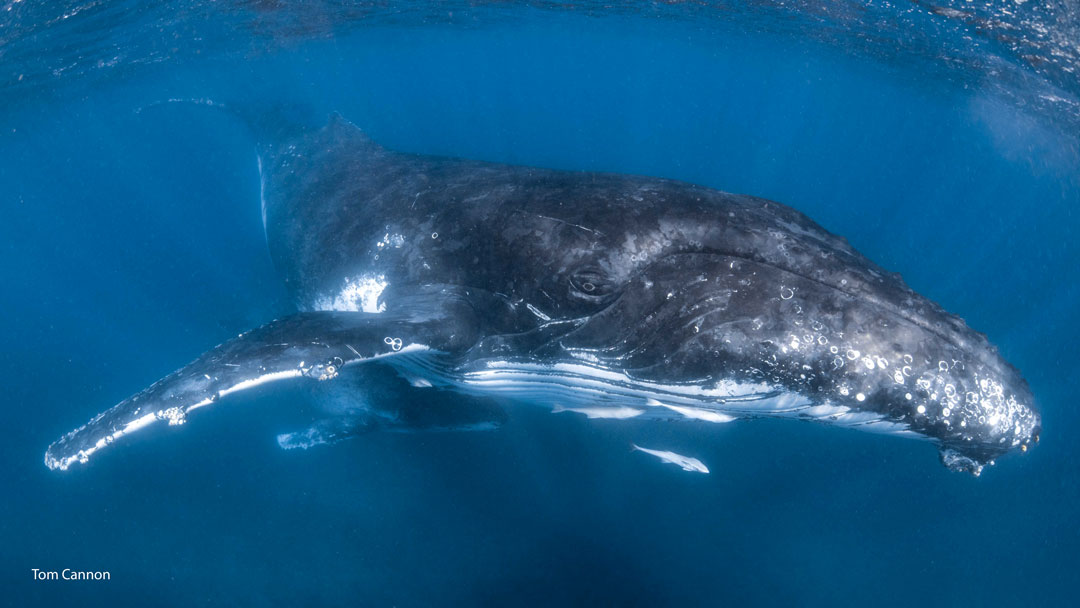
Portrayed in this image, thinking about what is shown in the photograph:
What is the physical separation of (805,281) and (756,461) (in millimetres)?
9633

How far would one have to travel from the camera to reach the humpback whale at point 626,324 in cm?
481

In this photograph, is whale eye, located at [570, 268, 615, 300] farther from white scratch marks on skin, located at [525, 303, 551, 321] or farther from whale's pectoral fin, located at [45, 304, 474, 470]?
whale's pectoral fin, located at [45, 304, 474, 470]

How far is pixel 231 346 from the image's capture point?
5.01 m

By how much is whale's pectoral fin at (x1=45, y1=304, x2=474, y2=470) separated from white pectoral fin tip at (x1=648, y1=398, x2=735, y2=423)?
2.56m

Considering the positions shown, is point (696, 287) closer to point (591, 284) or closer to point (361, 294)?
point (591, 284)

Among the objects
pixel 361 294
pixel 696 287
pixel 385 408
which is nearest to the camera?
pixel 696 287

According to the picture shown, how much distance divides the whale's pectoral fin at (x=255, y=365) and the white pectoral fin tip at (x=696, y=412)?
2.56 metres

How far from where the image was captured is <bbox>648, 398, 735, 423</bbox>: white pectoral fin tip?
20.1 ft

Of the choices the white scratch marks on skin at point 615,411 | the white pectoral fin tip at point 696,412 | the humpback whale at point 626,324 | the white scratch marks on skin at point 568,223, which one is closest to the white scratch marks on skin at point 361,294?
the humpback whale at point 626,324

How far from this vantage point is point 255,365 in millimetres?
4613

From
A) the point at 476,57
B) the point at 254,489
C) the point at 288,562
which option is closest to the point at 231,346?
the point at 288,562

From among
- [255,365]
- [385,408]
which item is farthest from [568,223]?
[385,408]

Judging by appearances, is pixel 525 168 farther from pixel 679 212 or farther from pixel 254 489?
pixel 254 489

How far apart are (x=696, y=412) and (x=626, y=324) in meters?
1.41
